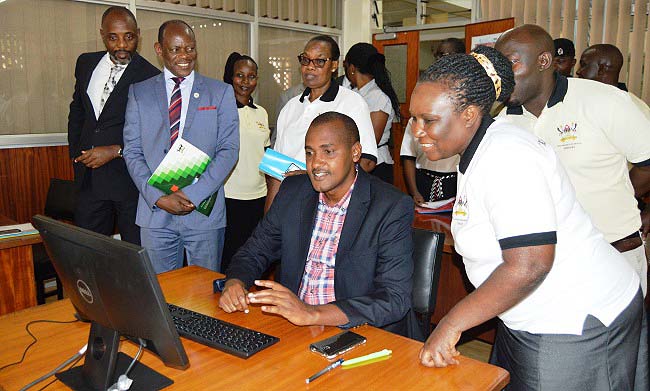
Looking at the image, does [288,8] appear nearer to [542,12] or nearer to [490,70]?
[542,12]

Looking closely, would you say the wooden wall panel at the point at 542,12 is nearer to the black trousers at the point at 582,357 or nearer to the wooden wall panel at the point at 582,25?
the wooden wall panel at the point at 582,25

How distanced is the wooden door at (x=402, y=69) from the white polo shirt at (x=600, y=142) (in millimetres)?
4464

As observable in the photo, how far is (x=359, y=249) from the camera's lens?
1904mm

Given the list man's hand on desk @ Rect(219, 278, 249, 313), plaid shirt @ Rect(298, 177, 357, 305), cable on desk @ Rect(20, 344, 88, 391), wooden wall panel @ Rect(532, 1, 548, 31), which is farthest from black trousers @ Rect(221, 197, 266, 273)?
wooden wall panel @ Rect(532, 1, 548, 31)

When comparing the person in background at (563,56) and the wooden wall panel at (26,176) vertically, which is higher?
the person in background at (563,56)

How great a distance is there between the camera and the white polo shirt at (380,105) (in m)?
3.86

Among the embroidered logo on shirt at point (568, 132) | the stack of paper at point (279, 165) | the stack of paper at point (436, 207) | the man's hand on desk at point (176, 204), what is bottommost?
the stack of paper at point (436, 207)

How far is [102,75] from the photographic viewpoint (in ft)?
10.5

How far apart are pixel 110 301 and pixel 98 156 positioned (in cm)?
197

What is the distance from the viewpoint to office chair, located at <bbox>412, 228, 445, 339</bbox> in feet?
6.48

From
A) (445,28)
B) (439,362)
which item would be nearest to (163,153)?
(439,362)

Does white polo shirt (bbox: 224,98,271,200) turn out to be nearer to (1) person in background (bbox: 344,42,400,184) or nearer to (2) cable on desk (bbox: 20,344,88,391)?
(1) person in background (bbox: 344,42,400,184)

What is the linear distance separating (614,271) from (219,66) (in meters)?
5.10

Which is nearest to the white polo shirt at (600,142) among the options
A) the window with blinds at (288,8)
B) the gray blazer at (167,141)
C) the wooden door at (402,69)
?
the gray blazer at (167,141)
